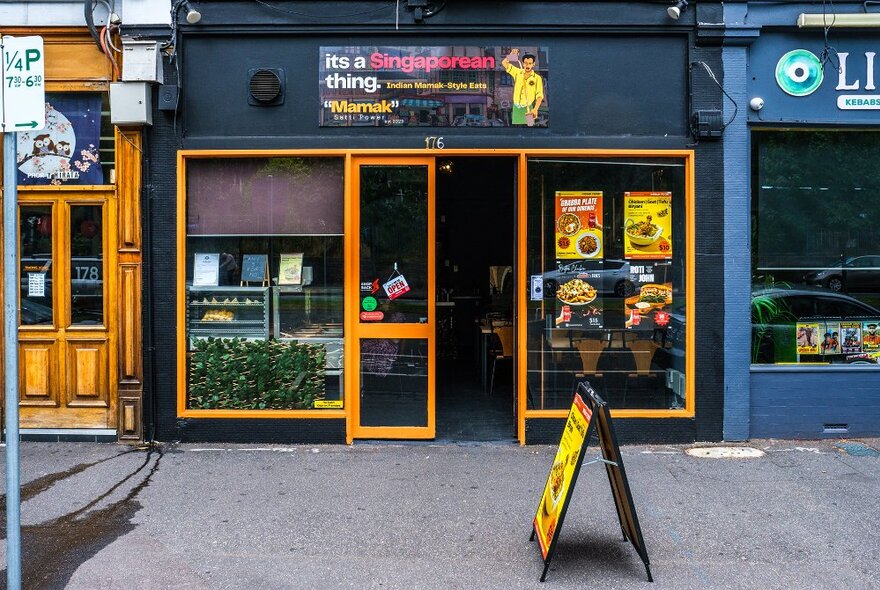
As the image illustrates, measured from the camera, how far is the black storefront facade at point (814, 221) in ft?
23.3

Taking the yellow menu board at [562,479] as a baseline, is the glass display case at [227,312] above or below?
above

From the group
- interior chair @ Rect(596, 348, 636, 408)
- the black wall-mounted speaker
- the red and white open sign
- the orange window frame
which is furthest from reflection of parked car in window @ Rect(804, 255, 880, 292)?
the black wall-mounted speaker

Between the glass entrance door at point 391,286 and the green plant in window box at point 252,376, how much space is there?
526 millimetres

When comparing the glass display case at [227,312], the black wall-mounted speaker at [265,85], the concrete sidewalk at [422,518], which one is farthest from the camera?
the glass display case at [227,312]

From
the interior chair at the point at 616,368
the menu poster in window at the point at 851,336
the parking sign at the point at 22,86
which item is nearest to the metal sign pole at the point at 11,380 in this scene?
the parking sign at the point at 22,86

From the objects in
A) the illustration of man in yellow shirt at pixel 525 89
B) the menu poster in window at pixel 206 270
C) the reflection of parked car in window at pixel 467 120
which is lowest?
the menu poster in window at pixel 206 270

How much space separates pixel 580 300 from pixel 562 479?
3125 mm

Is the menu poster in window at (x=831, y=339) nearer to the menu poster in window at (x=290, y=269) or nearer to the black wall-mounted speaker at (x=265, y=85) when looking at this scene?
the menu poster in window at (x=290, y=269)

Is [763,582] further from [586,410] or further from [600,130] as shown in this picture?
[600,130]

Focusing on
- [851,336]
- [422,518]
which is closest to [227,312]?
[422,518]

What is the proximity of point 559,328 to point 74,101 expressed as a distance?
210 inches

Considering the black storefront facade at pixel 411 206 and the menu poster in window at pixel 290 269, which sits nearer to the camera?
the black storefront facade at pixel 411 206

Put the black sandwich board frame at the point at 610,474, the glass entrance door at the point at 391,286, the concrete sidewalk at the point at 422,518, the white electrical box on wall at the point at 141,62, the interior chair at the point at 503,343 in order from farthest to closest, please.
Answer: the interior chair at the point at 503,343 → the glass entrance door at the point at 391,286 → the white electrical box on wall at the point at 141,62 → the concrete sidewalk at the point at 422,518 → the black sandwich board frame at the point at 610,474

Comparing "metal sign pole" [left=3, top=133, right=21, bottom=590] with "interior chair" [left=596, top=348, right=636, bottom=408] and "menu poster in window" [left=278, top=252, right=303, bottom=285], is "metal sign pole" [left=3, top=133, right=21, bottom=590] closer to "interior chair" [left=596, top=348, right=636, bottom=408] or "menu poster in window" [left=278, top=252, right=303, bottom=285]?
"menu poster in window" [left=278, top=252, right=303, bottom=285]
